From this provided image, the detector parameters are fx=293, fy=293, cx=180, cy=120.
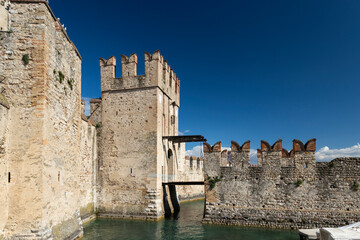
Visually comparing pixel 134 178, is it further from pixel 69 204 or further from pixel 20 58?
pixel 20 58

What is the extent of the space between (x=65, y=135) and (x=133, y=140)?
667cm

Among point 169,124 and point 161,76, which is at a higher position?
point 161,76

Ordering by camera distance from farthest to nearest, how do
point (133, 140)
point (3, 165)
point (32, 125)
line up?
point (133, 140)
point (32, 125)
point (3, 165)

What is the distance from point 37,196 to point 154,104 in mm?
9489

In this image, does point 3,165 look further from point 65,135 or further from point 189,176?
point 189,176

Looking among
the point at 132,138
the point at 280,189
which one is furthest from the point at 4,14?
the point at 280,189

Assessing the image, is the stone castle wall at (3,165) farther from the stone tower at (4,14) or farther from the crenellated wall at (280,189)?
the crenellated wall at (280,189)

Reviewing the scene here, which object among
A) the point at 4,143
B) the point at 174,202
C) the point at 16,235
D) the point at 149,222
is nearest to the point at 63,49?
the point at 4,143

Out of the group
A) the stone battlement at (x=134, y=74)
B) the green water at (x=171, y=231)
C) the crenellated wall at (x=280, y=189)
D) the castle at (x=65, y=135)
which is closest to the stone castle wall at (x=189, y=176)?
the castle at (x=65, y=135)

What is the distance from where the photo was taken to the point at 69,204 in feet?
35.3

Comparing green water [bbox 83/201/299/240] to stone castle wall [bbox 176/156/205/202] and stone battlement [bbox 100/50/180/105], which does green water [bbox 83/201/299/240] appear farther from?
stone battlement [bbox 100/50/180/105]

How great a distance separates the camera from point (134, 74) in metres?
17.5

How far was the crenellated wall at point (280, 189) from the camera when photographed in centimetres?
1333

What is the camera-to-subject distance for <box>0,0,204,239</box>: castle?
8320mm
